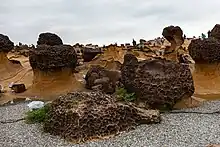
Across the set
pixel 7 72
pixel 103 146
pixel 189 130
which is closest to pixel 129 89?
pixel 189 130

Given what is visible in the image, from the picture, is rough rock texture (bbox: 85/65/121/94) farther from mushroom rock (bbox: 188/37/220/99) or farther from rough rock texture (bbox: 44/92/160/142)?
rough rock texture (bbox: 44/92/160/142)

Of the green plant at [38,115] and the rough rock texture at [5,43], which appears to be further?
the rough rock texture at [5,43]

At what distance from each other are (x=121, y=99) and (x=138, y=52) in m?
6.65

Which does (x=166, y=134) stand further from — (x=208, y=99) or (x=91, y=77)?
(x=91, y=77)

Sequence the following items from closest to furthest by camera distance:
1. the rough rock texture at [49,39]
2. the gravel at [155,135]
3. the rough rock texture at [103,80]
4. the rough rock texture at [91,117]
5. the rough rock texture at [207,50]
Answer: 1. the gravel at [155,135]
2. the rough rock texture at [91,117]
3. the rough rock texture at [103,80]
4. the rough rock texture at [207,50]
5. the rough rock texture at [49,39]

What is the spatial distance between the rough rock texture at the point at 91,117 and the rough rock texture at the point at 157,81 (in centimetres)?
79

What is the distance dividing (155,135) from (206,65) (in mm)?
4633

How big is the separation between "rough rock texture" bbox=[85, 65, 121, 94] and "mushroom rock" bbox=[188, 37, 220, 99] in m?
1.74

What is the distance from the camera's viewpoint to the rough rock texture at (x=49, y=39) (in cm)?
1052

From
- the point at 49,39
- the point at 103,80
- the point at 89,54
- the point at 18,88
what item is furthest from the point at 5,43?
the point at 103,80

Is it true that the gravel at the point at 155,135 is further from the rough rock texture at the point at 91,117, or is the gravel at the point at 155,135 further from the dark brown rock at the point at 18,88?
the dark brown rock at the point at 18,88

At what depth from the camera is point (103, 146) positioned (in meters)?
4.74

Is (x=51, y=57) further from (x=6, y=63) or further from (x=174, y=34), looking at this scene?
(x=174, y=34)

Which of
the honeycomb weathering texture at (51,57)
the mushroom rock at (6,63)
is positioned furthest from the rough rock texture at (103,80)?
the mushroom rock at (6,63)
